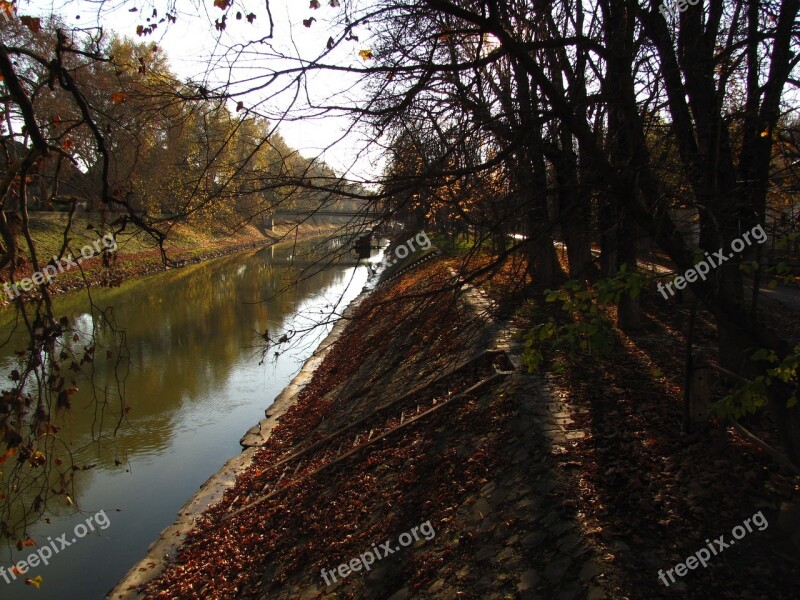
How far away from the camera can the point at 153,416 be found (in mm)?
13859

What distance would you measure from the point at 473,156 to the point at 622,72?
1804mm

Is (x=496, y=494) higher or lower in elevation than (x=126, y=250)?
lower

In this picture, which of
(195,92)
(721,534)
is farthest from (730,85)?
(195,92)

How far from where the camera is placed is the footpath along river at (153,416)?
8500 millimetres

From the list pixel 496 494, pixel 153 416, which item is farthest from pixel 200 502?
pixel 496 494

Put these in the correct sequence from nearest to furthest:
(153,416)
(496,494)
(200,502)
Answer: (496,494) → (200,502) → (153,416)

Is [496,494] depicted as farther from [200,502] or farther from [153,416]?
[153,416]

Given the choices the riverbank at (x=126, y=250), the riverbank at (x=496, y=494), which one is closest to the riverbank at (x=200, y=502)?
the riverbank at (x=496, y=494)

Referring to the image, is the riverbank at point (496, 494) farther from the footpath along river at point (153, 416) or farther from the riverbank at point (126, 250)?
the riverbank at point (126, 250)

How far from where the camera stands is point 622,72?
4.55 metres

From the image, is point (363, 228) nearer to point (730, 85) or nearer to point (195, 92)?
point (195, 92)

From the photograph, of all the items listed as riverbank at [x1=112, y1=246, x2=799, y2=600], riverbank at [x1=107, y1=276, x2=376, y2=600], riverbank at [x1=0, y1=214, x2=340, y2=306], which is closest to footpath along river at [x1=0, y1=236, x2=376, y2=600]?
riverbank at [x1=107, y1=276, x2=376, y2=600]

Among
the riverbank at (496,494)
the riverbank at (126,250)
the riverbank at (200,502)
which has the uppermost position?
the riverbank at (126,250)

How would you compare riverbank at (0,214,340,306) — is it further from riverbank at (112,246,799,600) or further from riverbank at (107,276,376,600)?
riverbank at (112,246,799,600)
